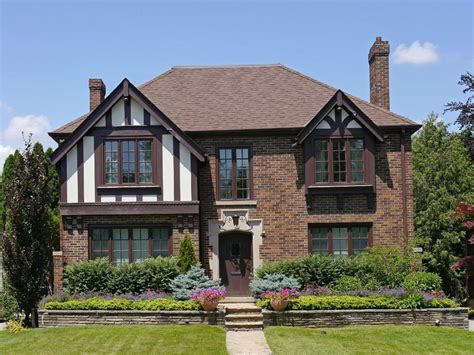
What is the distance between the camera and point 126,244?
2183cm

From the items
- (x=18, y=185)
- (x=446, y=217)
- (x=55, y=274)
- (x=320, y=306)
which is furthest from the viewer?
(x=446, y=217)

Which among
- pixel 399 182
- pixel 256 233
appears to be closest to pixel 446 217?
pixel 399 182

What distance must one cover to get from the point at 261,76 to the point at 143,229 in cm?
815

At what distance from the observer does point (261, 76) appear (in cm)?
2547

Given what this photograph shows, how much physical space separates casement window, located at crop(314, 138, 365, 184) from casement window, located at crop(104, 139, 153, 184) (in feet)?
19.4

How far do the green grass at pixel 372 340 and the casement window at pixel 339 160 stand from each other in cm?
591

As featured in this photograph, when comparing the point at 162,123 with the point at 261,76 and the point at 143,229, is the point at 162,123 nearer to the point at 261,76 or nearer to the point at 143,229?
the point at 143,229

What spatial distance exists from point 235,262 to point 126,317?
5.19 metres

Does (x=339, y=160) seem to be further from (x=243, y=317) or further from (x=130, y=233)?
(x=130, y=233)

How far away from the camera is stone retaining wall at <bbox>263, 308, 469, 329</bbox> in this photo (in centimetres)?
1825

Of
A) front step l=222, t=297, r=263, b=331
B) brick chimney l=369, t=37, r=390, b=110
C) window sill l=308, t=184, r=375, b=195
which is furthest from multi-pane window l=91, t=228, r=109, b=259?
brick chimney l=369, t=37, r=390, b=110

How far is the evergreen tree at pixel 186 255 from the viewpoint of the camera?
20969 mm

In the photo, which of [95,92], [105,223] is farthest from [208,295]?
[95,92]

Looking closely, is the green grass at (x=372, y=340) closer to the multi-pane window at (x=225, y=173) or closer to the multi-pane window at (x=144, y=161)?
the multi-pane window at (x=225, y=173)
